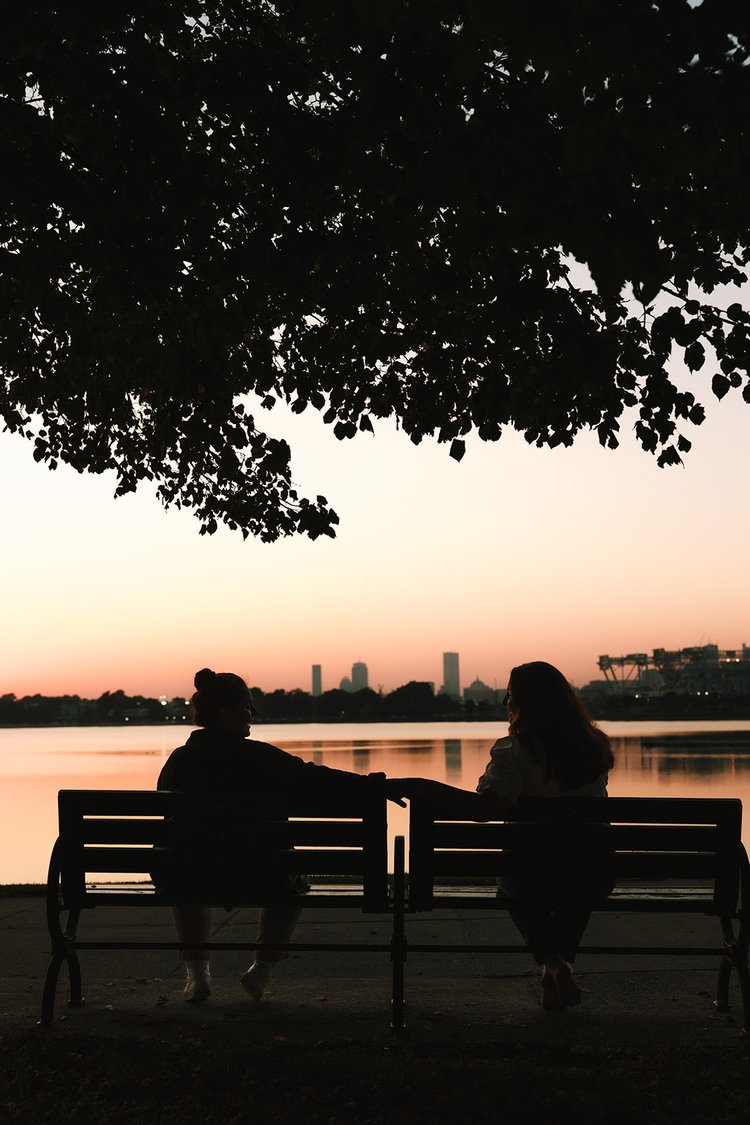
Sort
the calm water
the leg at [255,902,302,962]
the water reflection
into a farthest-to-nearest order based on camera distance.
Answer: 1. the water reflection
2. the calm water
3. the leg at [255,902,302,962]

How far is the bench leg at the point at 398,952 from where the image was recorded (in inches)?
200

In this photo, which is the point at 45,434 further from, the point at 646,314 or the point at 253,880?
the point at 253,880

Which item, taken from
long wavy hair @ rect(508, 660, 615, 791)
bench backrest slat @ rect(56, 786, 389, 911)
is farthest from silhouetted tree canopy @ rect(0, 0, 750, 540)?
bench backrest slat @ rect(56, 786, 389, 911)

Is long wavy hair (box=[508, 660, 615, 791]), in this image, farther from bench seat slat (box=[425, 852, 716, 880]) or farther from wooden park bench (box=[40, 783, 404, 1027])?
Result: wooden park bench (box=[40, 783, 404, 1027])

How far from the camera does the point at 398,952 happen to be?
5242 mm

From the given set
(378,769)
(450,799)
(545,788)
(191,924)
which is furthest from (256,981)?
(378,769)

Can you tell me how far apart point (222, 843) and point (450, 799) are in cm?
107

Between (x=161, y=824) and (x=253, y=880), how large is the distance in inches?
19.6

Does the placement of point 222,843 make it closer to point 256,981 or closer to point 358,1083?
point 256,981

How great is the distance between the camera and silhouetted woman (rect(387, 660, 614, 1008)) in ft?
17.5

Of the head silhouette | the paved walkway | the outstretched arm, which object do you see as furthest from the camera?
the head silhouette

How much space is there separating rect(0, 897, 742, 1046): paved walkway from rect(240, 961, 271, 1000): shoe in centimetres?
5

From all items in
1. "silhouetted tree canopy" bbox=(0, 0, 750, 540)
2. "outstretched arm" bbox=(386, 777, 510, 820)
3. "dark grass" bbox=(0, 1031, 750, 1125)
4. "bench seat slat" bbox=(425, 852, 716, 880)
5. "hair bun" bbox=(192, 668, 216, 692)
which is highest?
"silhouetted tree canopy" bbox=(0, 0, 750, 540)

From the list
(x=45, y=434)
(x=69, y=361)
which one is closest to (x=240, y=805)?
(x=69, y=361)
